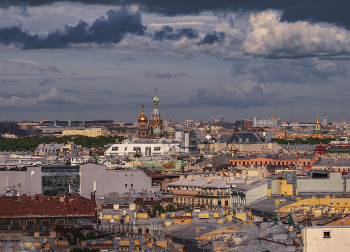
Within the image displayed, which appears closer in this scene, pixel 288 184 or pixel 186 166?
pixel 288 184

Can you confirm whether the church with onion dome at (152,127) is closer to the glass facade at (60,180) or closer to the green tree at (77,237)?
the glass facade at (60,180)

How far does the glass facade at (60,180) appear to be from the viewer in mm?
82188

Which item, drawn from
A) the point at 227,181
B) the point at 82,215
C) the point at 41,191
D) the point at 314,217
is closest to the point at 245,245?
the point at 314,217

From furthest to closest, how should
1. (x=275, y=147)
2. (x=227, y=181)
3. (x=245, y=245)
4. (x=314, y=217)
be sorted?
(x=275, y=147) → (x=227, y=181) → (x=314, y=217) → (x=245, y=245)

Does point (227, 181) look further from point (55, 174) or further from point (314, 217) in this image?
point (314, 217)

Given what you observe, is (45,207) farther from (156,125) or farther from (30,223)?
(156,125)

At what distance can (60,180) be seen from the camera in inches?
3295

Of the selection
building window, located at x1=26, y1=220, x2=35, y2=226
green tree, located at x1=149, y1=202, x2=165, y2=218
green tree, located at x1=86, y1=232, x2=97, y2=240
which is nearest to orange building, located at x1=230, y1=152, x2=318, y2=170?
green tree, located at x1=149, y1=202, x2=165, y2=218

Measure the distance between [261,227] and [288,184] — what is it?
1768cm

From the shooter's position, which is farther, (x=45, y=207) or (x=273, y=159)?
(x=273, y=159)

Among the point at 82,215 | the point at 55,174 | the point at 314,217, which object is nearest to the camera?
the point at 314,217

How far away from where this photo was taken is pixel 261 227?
141 ft

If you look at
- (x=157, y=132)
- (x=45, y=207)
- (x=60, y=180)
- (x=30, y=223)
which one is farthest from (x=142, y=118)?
(x=30, y=223)

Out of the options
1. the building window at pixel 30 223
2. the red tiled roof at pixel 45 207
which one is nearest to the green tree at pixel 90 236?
the building window at pixel 30 223
